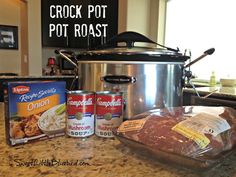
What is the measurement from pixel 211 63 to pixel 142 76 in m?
2.07

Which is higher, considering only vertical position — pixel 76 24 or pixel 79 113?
pixel 76 24

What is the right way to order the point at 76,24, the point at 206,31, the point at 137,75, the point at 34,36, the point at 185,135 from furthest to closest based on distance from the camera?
the point at 76,24, the point at 34,36, the point at 206,31, the point at 137,75, the point at 185,135

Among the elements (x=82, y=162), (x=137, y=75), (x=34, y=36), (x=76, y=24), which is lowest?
(x=82, y=162)

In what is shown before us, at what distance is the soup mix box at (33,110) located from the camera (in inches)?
21.3

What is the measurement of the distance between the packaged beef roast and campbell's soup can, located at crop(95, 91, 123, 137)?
74 millimetres

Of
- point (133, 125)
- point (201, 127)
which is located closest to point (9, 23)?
point (133, 125)

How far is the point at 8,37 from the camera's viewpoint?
4.34m

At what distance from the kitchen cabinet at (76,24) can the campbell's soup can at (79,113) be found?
291 cm

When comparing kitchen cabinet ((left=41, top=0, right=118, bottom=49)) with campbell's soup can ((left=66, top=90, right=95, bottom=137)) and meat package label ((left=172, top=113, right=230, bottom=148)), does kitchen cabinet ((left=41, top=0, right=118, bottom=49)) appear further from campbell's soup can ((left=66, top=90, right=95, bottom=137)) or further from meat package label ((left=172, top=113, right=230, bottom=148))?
meat package label ((left=172, top=113, right=230, bottom=148))

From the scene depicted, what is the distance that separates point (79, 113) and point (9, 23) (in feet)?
14.3

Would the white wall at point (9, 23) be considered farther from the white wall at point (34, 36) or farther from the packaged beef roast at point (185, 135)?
the packaged beef roast at point (185, 135)

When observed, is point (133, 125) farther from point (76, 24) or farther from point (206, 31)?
point (76, 24)

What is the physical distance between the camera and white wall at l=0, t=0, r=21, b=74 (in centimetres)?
430

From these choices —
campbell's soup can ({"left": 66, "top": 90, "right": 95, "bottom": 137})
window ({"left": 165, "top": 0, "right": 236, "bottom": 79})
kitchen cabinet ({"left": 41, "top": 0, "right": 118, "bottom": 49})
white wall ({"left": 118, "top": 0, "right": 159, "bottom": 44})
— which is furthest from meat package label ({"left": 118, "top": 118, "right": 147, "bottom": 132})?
kitchen cabinet ({"left": 41, "top": 0, "right": 118, "bottom": 49})
